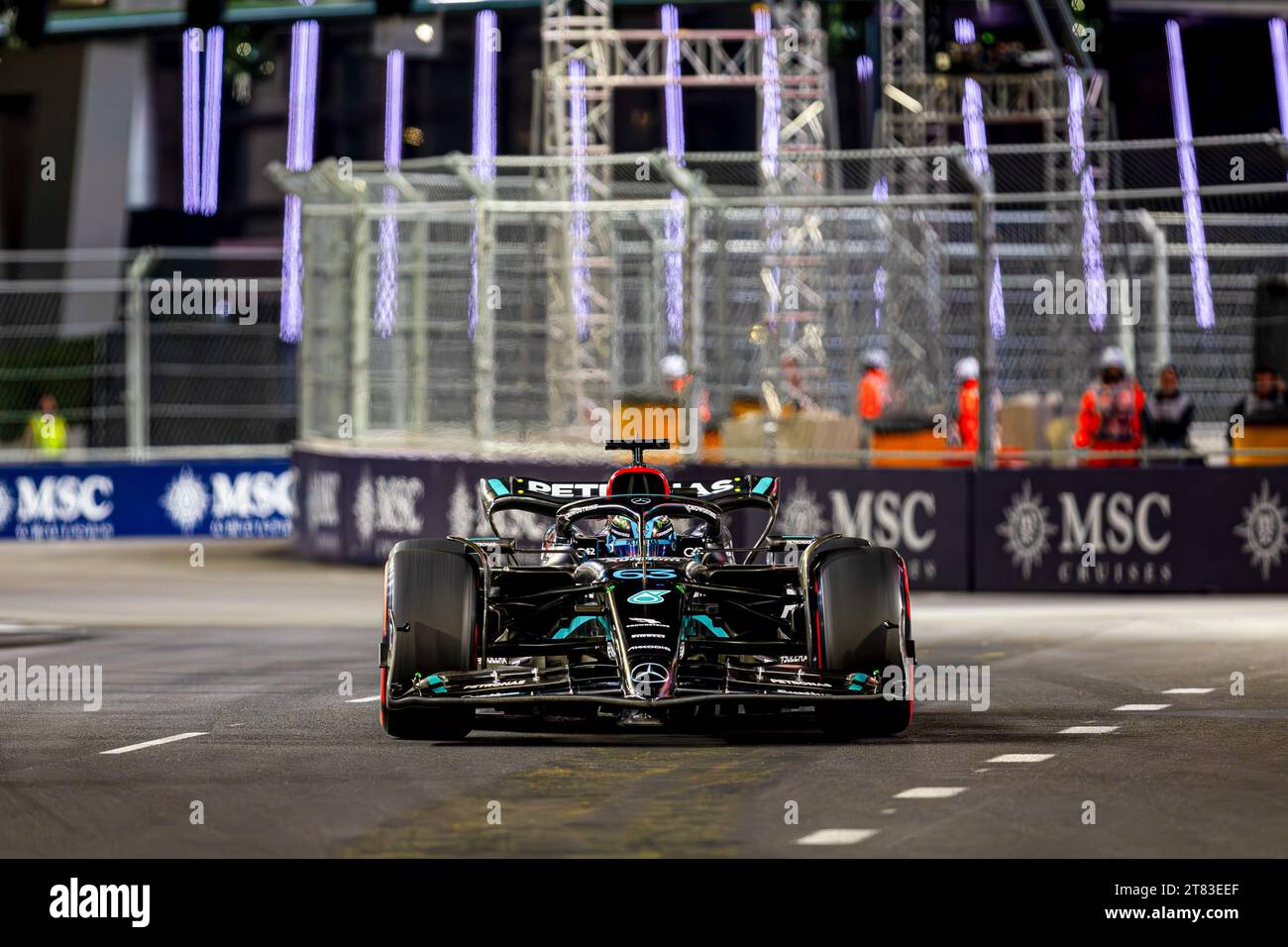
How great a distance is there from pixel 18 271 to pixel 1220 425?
29.7 metres

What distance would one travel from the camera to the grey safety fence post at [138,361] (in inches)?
1016

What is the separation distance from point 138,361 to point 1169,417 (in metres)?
11.7

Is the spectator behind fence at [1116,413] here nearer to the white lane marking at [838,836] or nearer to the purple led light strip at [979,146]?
the purple led light strip at [979,146]

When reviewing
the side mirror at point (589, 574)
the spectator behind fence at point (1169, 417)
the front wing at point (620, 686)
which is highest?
the spectator behind fence at point (1169, 417)

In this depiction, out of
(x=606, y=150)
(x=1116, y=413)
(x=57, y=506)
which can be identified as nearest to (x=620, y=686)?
(x=1116, y=413)

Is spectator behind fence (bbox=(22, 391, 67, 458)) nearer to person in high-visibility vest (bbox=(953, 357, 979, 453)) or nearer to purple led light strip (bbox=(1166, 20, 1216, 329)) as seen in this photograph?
person in high-visibility vest (bbox=(953, 357, 979, 453))

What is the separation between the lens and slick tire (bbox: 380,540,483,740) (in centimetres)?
1022

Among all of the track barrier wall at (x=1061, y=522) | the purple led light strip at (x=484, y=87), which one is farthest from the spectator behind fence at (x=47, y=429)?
the purple led light strip at (x=484, y=87)

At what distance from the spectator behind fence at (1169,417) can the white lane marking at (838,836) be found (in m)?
13.6

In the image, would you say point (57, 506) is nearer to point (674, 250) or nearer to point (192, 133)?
point (674, 250)

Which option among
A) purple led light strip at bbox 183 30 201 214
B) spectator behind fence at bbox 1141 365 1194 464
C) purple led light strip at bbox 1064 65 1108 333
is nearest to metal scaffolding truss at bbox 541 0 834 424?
purple led light strip at bbox 1064 65 1108 333

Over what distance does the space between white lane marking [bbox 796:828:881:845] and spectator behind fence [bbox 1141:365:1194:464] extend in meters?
13.6

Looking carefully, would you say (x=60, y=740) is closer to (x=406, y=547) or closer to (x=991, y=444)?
(x=406, y=547)
